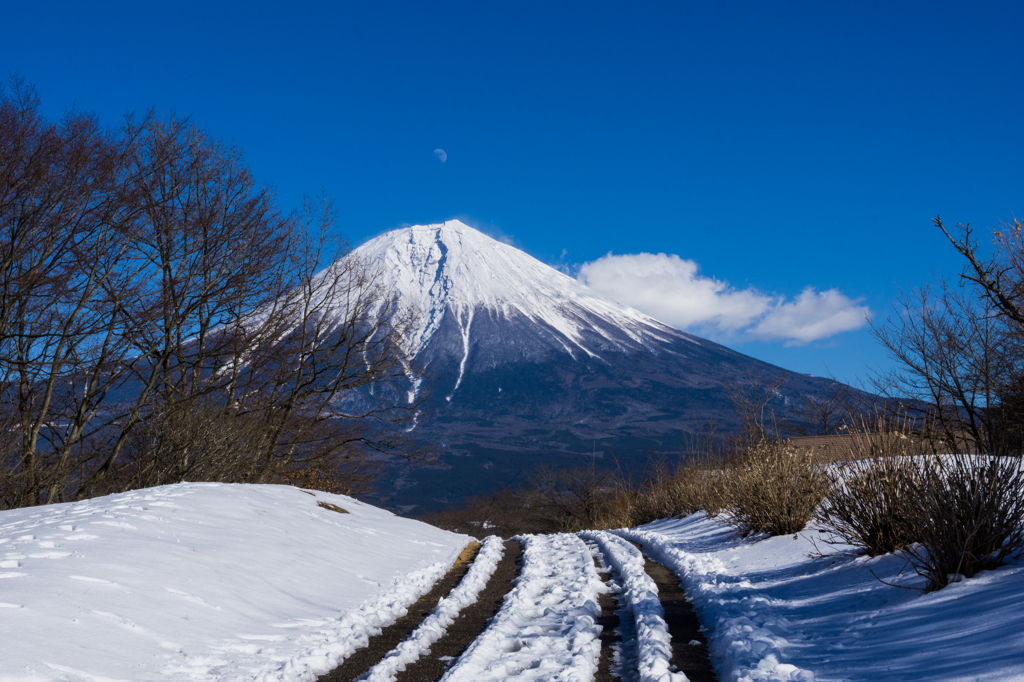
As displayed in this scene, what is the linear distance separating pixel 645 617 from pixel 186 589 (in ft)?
12.6

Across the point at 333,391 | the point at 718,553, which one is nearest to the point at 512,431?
the point at 333,391

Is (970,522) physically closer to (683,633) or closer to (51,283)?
(683,633)

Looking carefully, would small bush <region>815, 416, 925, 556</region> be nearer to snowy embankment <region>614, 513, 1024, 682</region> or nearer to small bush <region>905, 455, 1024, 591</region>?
snowy embankment <region>614, 513, 1024, 682</region>

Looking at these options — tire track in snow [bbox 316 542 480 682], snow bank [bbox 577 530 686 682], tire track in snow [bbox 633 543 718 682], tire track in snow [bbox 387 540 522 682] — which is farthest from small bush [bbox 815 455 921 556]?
tire track in snow [bbox 316 542 480 682]

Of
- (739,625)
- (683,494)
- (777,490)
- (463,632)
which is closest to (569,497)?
(683,494)

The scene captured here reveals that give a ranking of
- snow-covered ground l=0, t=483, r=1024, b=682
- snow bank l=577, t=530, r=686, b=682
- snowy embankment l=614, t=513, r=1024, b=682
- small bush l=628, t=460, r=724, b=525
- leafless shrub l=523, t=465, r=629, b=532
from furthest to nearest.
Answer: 1. leafless shrub l=523, t=465, r=629, b=532
2. small bush l=628, t=460, r=724, b=525
3. snow bank l=577, t=530, r=686, b=682
4. snow-covered ground l=0, t=483, r=1024, b=682
5. snowy embankment l=614, t=513, r=1024, b=682

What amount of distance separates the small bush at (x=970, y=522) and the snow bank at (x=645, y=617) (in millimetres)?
1991

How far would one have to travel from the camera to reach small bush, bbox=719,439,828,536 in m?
8.86

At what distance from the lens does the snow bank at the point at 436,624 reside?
14.2 ft

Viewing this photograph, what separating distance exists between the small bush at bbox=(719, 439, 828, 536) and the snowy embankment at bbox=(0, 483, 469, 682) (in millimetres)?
4640

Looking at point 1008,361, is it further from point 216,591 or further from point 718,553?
point 216,591

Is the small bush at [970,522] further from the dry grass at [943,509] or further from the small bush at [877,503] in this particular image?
the small bush at [877,503]

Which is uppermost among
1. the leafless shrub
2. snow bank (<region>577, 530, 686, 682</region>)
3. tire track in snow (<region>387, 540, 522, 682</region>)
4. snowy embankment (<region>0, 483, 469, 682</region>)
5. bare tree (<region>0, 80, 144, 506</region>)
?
bare tree (<region>0, 80, 144, 506</region>)

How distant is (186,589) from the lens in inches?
212
